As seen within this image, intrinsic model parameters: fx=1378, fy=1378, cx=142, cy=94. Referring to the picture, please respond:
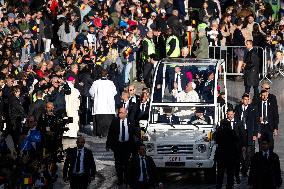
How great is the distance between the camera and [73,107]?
35.8m

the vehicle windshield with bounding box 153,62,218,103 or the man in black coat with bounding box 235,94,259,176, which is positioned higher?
the vehicle windshield with bounding box 153,62,218,103

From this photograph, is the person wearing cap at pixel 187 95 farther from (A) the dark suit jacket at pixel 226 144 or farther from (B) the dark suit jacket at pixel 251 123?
(A) the dark suit jacket at pixel 226 144

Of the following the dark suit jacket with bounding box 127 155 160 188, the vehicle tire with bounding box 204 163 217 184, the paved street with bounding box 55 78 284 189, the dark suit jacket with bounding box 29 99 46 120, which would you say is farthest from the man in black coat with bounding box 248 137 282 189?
the dark suit jacket with bounding box 29 99 46 120

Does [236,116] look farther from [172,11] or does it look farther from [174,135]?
[172,11]

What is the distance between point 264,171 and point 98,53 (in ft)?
57.5

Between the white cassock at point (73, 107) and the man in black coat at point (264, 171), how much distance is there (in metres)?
12.0

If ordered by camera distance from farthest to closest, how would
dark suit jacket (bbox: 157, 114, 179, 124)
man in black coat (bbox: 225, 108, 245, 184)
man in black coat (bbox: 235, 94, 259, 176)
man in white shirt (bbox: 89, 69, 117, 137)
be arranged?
man in white shirt (bbox: 89, 69, 117, 137)
dark suit jacket (bbox: 157, 114, 179, 124)
man in black coat (bbox: 235, 94, 259, 176)
man in black coat (bbox: 225, 108, 245, 184)

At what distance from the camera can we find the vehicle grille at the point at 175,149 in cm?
2828

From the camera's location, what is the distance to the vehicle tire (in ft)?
93.7

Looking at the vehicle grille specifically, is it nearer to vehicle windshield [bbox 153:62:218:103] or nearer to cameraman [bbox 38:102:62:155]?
vehicle windshield [bbox 153:62:218:103]

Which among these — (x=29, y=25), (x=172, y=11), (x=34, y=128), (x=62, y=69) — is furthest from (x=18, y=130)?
(x=172, y=11)

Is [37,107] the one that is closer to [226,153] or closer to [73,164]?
[226,153]

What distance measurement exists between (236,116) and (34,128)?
5.15 m

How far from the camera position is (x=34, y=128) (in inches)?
1000
